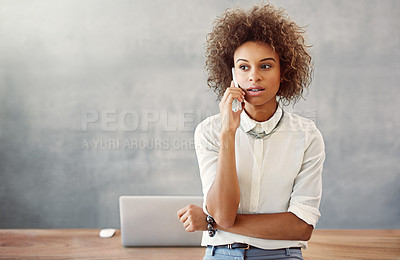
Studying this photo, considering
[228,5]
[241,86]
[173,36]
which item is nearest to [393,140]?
[228,5]

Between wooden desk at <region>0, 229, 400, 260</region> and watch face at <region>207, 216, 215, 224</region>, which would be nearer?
watch face at <region>207, 216, 215, 224</region>

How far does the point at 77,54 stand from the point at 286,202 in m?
2.13

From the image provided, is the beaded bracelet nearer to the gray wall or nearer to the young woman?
the young woman

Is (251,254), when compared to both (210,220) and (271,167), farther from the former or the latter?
(271,167)

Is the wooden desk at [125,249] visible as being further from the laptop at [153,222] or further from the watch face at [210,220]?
the watch face at [210,220]

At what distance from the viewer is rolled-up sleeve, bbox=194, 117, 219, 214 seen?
1.50m

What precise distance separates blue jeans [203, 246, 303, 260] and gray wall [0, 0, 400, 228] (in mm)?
1617

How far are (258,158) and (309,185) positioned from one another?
0.21 metres

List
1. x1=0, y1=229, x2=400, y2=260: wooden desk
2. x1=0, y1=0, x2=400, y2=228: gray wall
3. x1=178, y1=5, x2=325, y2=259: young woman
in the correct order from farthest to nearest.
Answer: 1. x1=0, y1=0, x2=400, y2=228: gray wall
2. x1=0, y1=229, x2=400, y2=260: wooden desk
3. x1=178, y1=5, x2=325, y2=259: young woman

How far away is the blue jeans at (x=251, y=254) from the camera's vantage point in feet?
4.67

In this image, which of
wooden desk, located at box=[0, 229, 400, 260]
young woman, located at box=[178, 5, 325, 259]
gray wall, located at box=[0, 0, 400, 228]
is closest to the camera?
young woman, located at box=[178, 5, 325, 259]

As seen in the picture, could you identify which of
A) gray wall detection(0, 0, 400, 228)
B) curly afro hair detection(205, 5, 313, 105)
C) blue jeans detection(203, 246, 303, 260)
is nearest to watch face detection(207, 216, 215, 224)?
blue jeans detection(203, 246, 303, 260)

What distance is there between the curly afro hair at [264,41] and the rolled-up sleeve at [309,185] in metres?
0.26

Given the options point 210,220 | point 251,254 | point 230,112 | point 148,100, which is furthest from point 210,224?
point 148,100
